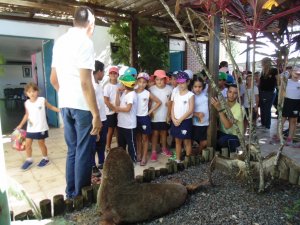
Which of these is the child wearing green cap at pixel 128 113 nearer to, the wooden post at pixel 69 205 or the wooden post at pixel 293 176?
the wooden post at pixel 69 205

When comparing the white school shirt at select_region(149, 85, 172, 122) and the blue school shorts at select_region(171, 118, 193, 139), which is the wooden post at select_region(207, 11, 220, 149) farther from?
the white school shirt at select_region(149, 85, 172, 122)

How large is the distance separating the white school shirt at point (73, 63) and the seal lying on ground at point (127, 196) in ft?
2.26

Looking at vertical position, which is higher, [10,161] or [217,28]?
[217,28]

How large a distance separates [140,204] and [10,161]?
11.2 feet

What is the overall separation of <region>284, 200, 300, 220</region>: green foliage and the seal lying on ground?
0.87m

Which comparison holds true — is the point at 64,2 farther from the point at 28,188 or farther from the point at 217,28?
the point at 28,188

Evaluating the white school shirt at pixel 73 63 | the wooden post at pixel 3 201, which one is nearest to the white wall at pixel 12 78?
the white school shirt at pixel 73 63

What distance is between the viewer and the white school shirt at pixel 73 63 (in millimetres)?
2338

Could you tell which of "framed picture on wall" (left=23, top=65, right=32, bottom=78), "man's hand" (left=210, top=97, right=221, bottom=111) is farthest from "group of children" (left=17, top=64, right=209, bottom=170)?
"framed picture on wall" (left=23, top=65, right=32, bottom=78)

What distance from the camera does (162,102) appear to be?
4422 mm

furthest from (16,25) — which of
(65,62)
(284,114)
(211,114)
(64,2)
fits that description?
(284,114)

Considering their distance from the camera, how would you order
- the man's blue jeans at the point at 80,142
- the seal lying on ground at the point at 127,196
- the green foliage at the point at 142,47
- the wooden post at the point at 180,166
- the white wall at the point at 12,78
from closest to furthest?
the seal lying on ground at the point at 127,196 < the man's blue jeans at the point at 80,142 < the wooden post at the point at 180,166 < the green foliage at the point at 142,47 < the white wall at the point at 12,78

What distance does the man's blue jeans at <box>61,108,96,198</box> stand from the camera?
2510 mm

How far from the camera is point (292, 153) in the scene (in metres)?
4.68
